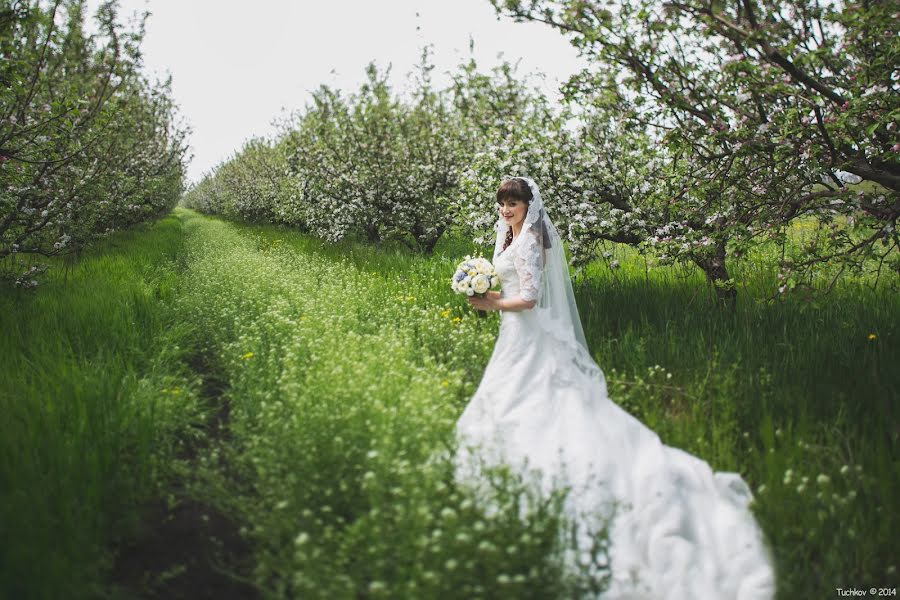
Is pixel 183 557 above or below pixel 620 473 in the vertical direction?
below

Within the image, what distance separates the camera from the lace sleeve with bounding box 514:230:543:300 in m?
4.50

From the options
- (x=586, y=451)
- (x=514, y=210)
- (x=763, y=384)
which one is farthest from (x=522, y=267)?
(x=763, y=384)

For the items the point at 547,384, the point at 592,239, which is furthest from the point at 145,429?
the point at 592,239

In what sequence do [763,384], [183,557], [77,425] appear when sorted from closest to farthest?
[183,557], [77,425], [763,384]

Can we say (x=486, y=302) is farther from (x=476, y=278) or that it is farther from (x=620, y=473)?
(x=620, y=473)

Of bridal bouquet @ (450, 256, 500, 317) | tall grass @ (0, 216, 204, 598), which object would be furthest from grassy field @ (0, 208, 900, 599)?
bridal bouquet @ (450, 256, 500, 317)

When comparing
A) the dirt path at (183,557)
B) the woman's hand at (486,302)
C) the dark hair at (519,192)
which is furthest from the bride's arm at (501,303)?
the dirt path at (183,557)

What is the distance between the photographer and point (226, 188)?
37.6 metres

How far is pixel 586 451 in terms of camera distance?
335cm

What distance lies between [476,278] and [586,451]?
177cm

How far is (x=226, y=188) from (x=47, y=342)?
34774mm

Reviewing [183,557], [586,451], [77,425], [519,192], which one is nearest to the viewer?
[183,557]

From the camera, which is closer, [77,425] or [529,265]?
[77,425]

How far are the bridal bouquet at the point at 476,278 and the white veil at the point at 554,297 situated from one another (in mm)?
416
